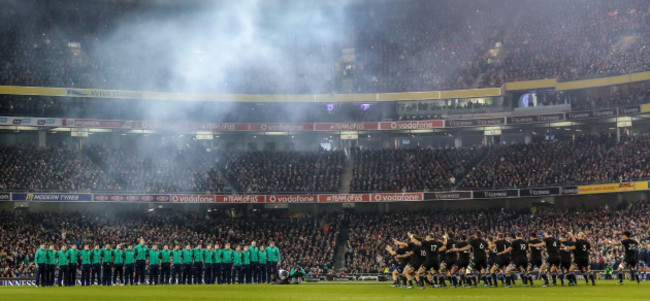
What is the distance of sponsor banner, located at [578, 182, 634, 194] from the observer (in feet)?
203

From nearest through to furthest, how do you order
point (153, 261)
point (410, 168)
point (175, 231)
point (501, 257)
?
point (501, 257) → point (153, 261) → point (175, 231) → point (410, 168)

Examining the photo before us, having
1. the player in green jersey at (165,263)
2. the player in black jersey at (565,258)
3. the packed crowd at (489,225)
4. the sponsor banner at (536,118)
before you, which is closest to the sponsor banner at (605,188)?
the packed crowd at (489,225)

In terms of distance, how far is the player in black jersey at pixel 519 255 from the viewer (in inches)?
1246

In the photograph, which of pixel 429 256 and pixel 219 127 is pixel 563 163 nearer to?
pixel 219 127

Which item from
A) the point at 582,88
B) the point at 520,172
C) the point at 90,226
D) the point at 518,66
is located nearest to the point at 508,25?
the point at 518,66

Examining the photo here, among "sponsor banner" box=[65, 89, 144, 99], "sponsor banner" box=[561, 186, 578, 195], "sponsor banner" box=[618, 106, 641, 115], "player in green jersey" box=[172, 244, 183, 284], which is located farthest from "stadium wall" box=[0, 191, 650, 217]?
"player in green jersey" box=[172, 244, 183, 284]

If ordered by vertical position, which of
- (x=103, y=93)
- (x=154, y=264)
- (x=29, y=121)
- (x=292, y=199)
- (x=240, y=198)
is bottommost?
(x=154, y=264)

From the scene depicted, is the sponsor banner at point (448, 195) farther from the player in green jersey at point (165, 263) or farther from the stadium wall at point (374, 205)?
the player in green jersey at point (165, 263)

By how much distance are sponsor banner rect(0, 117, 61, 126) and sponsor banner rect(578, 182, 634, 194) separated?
43.8 m

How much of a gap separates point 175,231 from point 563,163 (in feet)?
107

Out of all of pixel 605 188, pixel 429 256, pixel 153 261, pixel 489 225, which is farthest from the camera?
pixel 489 225

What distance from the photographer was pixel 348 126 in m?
74.9

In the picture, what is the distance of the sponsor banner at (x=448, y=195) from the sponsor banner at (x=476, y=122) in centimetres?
753

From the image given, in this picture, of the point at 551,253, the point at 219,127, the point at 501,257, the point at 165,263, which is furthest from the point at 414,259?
the point at 219,127
